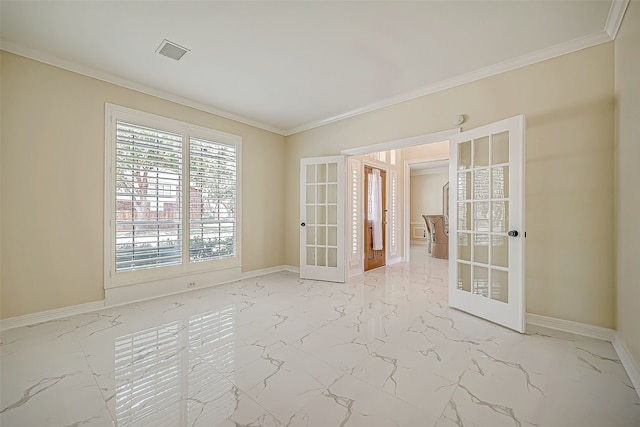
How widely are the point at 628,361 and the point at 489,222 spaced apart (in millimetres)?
1365

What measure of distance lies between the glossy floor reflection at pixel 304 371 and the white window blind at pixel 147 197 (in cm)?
75

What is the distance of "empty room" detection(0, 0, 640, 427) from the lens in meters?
1.66

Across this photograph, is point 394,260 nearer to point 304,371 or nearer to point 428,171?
point 304,371

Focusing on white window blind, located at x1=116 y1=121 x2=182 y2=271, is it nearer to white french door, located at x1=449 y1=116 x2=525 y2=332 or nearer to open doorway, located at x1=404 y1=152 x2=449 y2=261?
white french door, located at x1=449 y1=116 x2=525 y2=332

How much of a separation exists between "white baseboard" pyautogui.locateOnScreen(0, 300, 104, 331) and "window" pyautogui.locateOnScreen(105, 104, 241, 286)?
0.29 m

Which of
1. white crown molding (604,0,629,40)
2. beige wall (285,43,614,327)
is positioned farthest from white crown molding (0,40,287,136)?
white crown molding (604,0,629,40)

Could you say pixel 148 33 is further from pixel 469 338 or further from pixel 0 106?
pixel 469 338

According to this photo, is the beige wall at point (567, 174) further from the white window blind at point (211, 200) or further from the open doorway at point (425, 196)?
the open doorway at point (425, 196)

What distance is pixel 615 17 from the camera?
6.87 feet

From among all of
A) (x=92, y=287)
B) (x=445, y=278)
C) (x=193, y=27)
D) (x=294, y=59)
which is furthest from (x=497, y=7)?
(x=92, y=287)

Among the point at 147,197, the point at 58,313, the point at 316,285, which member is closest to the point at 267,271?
the point at 316,285

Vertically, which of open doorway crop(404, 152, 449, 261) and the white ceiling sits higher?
the white ceiling

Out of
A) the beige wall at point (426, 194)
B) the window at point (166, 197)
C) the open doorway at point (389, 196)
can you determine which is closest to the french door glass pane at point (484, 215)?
the open doorway at point (389, 196)

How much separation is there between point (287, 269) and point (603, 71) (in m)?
4.86
